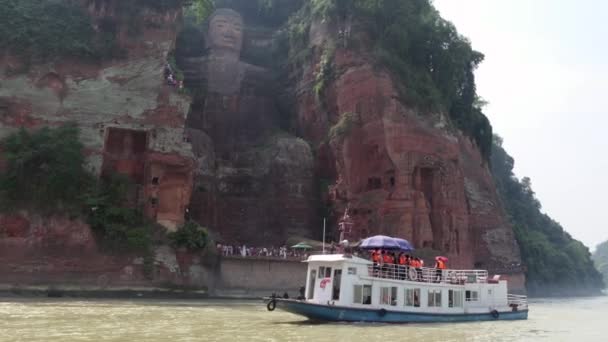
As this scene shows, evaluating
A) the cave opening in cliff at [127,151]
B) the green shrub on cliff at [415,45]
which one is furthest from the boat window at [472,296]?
the green shrub on cliff at [415,45]

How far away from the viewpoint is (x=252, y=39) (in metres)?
66.2

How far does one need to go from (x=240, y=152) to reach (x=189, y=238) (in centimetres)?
1855

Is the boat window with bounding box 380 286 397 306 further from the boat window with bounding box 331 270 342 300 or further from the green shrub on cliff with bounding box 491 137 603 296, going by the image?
the green shrub on cliff with bounding box 491 137 603 296

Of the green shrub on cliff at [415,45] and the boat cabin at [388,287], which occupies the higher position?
the green shrub on cliff at [415,45]

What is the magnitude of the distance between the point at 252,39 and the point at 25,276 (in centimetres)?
3950

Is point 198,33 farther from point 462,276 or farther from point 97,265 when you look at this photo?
point 462,276

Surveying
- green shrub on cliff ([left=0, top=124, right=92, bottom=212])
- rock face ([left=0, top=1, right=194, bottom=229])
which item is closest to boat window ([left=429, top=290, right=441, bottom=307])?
rock face ([left=0, top=1, right=194, bottom=229])

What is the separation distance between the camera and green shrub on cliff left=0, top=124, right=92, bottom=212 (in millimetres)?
35938

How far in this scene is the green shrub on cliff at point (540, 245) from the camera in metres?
79.9

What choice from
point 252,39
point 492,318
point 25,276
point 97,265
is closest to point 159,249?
point 97,265

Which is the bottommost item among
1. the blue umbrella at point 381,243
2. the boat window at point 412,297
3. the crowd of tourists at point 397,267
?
the boat window at point 412,297

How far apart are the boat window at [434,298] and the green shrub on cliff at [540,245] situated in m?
52.7

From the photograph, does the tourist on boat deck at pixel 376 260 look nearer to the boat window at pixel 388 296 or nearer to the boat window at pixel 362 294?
the boat window at pixel 388 296

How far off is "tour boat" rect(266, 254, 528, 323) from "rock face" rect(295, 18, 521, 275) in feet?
61.8
